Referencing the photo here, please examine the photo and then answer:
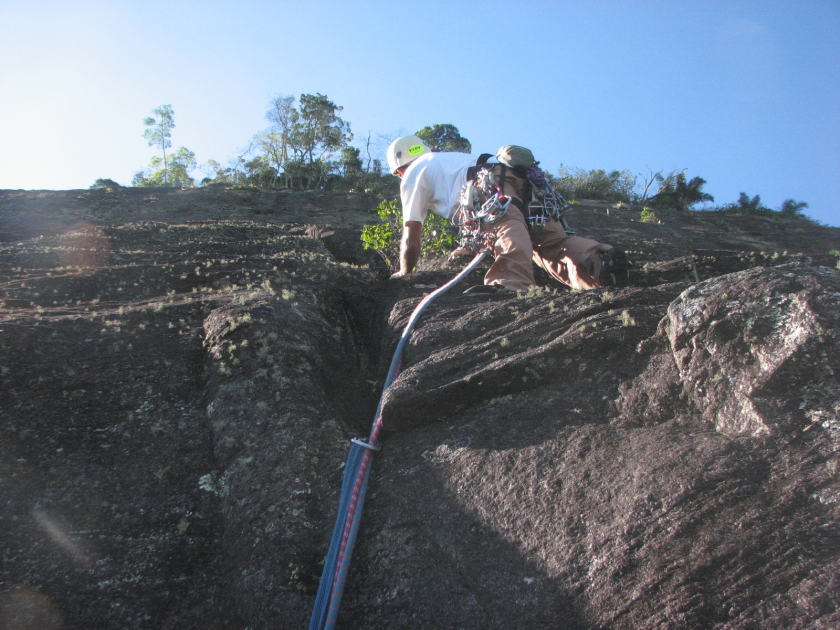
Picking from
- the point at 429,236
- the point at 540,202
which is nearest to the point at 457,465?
the point at 540,202

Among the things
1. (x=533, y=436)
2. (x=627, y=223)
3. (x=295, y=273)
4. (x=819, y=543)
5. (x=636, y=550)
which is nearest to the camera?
(x=819, y=543)

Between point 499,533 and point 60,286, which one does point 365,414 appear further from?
point 60,286

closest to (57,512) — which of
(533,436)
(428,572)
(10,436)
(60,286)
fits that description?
(10,436)

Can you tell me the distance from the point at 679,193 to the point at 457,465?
29657mm

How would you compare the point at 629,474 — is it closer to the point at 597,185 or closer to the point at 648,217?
the point at 648,217

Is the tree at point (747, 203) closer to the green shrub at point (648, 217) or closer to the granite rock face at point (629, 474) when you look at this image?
the green shrub at point (648, 217)

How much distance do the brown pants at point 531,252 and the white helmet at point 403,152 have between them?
1.13 m

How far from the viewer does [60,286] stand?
215 inches

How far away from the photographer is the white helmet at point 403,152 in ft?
21.3

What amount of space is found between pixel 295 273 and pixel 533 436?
3708mm

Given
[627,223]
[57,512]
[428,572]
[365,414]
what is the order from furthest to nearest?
[627,223] < [365,414] < [57,512] < [428,572]

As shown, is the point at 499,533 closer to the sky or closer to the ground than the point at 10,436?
closer to the ground

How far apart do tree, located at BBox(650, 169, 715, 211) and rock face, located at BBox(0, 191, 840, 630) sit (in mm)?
24929

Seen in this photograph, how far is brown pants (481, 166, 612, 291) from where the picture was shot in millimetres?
5355
